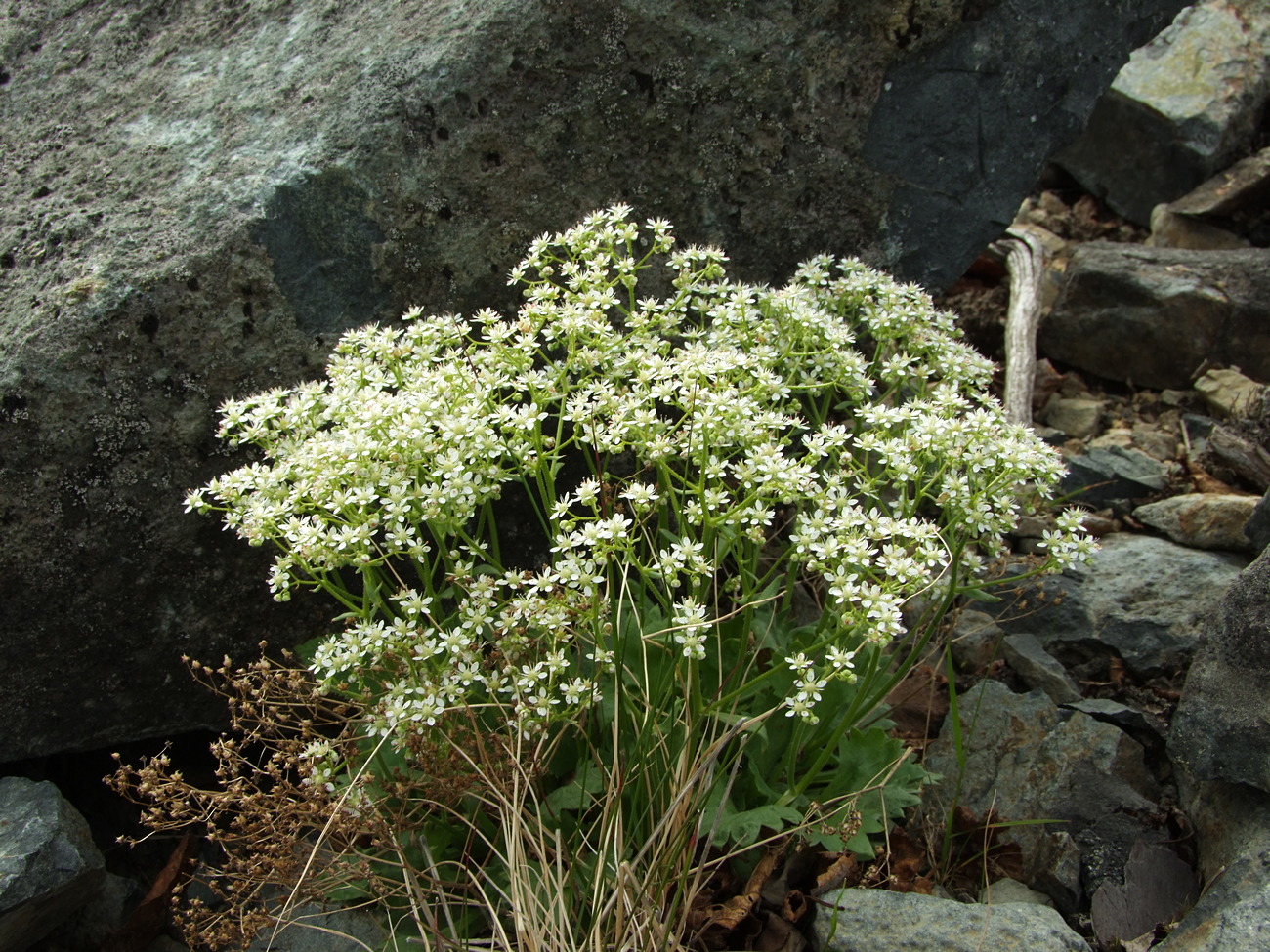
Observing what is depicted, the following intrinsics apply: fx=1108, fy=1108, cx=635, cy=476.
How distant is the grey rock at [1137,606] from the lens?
425 centimetres

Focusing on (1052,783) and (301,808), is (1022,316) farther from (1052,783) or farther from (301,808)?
(301,808)

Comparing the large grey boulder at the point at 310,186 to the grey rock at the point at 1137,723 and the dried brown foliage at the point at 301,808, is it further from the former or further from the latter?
the grey rock at the point at 1137,723

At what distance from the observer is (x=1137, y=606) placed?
439 centimetres

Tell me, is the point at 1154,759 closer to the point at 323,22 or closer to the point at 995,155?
the point at 995,155

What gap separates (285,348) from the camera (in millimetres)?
3781

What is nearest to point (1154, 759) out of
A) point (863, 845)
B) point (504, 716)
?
point (863, 845)

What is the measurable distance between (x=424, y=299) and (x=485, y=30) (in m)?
0.97

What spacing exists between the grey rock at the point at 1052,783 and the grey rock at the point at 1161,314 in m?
2.74

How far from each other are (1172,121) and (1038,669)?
4.58 m

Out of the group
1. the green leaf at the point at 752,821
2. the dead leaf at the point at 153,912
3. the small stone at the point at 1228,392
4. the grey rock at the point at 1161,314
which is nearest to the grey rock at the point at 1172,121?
the grey rock at the point at 1161,314

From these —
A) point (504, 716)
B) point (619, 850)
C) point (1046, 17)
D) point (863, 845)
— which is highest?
point (1046, 17)

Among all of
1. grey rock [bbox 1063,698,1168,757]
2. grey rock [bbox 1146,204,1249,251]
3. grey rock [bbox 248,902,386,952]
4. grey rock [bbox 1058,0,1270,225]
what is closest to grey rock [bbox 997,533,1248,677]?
grey rock [bbox 1063,698,1168,757]

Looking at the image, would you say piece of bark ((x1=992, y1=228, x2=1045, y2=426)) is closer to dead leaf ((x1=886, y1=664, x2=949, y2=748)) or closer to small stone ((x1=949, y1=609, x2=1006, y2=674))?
small stone ((x1=949, y1=609, x2=1006, y2=674))

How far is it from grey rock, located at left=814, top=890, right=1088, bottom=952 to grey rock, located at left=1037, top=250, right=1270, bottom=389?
12.1ft
